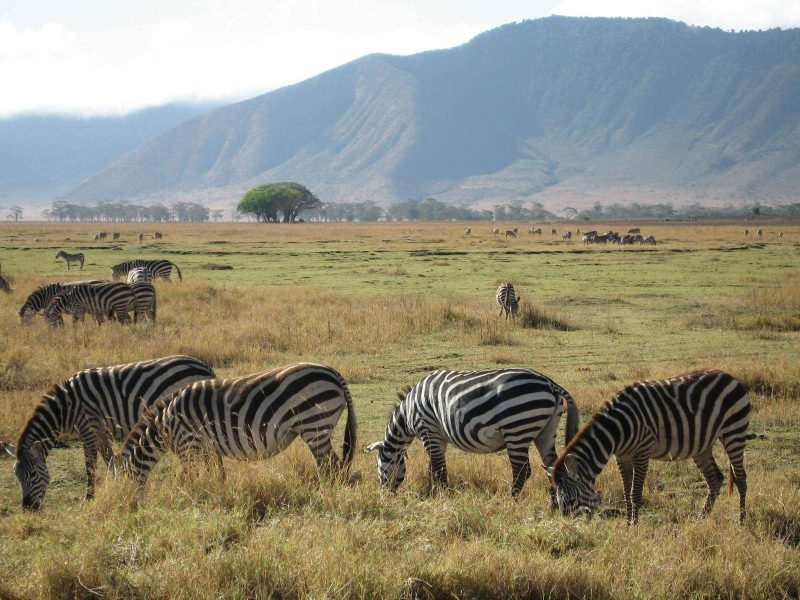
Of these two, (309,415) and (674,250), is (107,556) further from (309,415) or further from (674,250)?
(674,250)

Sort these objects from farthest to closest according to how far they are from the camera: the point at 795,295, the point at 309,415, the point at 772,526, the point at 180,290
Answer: the point at 180,290, the point at 795,295, the point at 309,415, the point at 772,526

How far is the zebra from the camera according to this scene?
7.19 metres

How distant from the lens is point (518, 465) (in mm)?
7707

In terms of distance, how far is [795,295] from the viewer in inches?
897

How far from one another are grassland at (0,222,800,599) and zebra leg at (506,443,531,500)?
0.66 feet

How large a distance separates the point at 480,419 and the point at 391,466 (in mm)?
1100

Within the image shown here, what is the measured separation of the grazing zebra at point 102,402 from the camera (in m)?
8.21

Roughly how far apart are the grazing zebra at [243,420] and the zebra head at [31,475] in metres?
0.82

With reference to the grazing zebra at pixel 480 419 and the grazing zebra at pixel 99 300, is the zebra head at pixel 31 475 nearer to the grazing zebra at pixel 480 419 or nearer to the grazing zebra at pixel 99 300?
the grazing zebra at pixel 480 419

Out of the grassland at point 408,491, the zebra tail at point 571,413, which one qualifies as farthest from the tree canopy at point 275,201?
the zebra tail at point 571,413

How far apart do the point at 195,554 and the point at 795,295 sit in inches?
821

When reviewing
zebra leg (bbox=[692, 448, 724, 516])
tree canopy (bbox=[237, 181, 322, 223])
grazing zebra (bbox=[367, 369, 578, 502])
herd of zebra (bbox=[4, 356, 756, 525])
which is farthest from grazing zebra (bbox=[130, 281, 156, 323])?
tree canopy (bbox=[237, 181, 322, 223])

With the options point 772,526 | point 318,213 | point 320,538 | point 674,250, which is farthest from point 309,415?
point 318,213

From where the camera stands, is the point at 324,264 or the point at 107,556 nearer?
the point at 107,556
